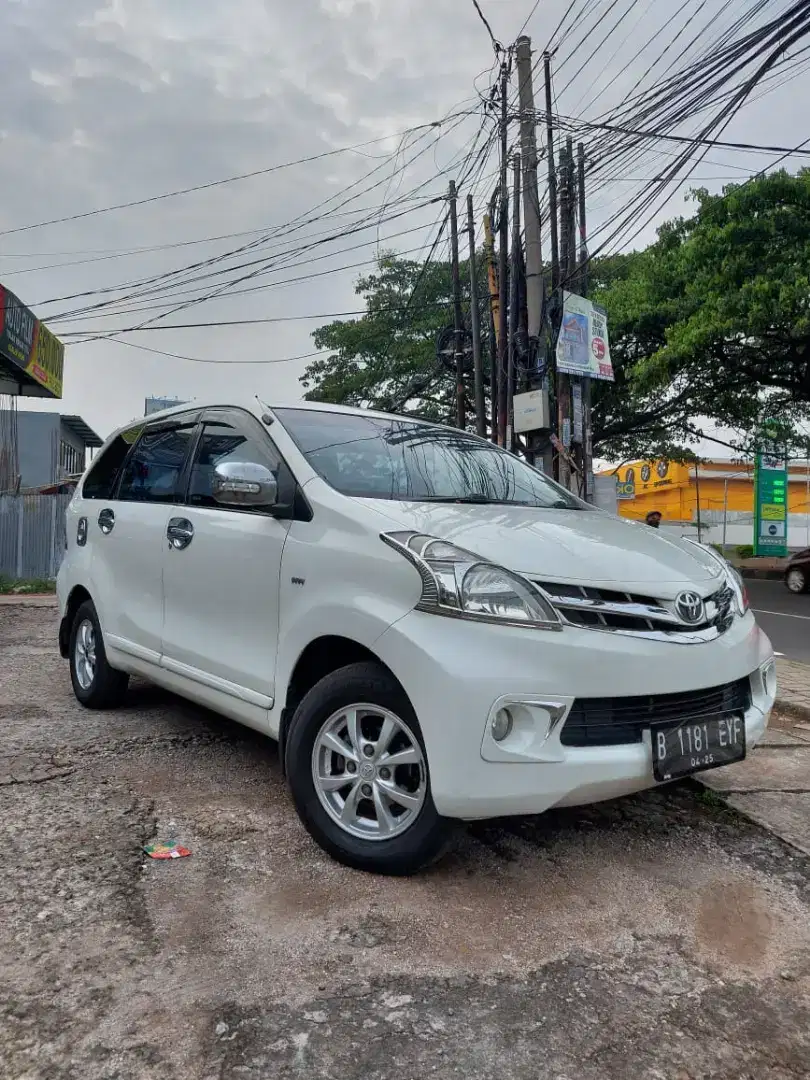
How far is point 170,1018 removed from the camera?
193cm

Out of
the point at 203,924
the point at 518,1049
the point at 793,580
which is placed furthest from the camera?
the point at 793,580

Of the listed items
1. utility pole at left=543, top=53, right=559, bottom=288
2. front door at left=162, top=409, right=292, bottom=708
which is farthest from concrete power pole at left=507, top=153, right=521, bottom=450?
front door at left=162, top=409, right=292, bottom=708

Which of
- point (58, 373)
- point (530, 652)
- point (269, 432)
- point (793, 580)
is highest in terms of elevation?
point (58, 373)

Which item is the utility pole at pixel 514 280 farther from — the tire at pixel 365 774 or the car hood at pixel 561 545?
the tire at pixel 365 774

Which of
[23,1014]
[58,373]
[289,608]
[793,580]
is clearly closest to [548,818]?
[289,608]

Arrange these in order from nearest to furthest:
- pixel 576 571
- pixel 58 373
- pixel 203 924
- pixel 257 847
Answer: pixel 203 924, pixel 576 571, pixel 257 847, pixel 58 373

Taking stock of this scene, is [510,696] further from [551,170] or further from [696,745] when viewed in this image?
[551,170]

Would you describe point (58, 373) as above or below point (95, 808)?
above

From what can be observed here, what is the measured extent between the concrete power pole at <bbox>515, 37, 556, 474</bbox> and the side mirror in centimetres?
655

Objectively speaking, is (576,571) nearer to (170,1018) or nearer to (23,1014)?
(170,1018)

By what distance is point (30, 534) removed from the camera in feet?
52.6

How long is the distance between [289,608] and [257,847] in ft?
2.79

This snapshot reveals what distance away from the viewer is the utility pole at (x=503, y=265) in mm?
9766

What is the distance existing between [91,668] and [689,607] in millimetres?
3458
